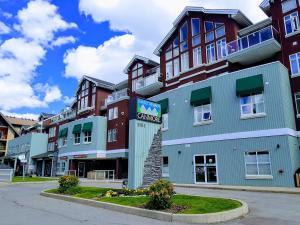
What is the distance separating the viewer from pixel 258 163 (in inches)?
781

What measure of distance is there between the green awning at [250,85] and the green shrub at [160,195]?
12.7 metres

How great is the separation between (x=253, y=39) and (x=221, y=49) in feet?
13.0

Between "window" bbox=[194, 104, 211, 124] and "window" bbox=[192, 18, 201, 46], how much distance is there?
7.88 m

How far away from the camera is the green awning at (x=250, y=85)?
66.7 feet

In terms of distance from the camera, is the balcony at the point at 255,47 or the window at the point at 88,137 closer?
the balcony at the point at 255,47

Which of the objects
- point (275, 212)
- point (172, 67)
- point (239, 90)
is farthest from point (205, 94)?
point (275, 212)

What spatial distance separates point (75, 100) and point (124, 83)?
13.0 m

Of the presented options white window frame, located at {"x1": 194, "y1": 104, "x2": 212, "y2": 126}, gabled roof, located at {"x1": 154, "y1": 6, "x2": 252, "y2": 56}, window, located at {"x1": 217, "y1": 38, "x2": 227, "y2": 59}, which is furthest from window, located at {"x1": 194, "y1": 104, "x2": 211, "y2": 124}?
gabled roof, located at {"x1": 154, "y1": 6, "x2": 252, "y2": 56}

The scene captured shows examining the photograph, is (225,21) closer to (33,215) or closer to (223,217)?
(223,217)

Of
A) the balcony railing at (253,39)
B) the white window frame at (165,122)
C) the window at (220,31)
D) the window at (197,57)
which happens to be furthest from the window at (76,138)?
the balcony railing at (253,39)

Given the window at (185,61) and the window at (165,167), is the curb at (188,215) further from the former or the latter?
the window at (185,61)

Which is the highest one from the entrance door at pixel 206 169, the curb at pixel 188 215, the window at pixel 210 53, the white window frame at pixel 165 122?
the window at pixel 210 53

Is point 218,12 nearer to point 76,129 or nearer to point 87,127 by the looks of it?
point 87,127

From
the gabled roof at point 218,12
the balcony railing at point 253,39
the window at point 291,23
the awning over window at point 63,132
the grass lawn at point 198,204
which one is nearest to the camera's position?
the grass lawn at point 198,204
